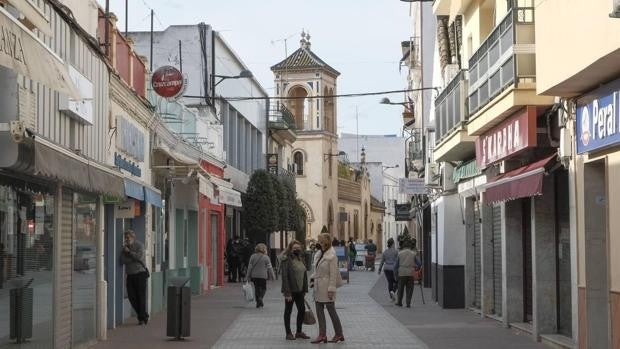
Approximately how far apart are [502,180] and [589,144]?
163 inches

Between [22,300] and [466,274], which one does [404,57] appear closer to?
[466,274]

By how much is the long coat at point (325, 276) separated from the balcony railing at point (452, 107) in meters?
5.67

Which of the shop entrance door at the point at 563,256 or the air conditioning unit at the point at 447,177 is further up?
the air conditioning unit at the point at 447,177

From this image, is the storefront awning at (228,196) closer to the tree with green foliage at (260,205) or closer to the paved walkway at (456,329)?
the paved walkway at (456,329)

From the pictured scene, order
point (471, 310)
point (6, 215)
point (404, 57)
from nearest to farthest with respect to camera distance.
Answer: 1. point (6, 215)
2. point (471, 310)
3. point (404, 57)

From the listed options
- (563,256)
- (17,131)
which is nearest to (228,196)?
(563,256)

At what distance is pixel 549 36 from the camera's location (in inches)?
595

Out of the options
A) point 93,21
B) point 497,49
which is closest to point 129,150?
point 93,21

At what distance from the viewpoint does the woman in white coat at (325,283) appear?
17906mm

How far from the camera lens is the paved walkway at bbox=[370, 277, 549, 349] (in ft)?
58.3

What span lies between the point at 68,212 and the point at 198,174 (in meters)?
9.99

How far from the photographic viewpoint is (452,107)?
77.9 feet

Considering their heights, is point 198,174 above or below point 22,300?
above

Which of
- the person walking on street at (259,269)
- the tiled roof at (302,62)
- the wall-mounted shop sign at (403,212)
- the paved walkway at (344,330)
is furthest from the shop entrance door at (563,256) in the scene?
the tiled roof at (302,62)
